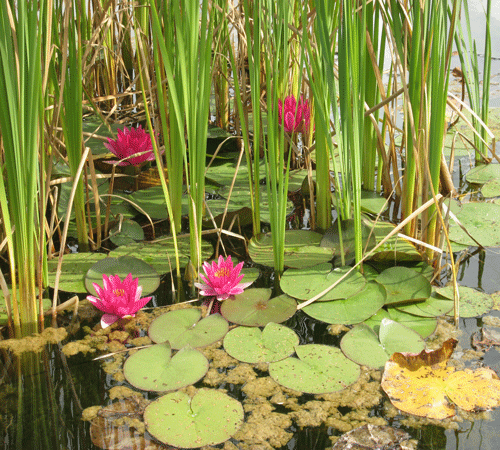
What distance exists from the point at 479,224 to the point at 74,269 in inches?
55.8

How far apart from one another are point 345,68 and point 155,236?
0.92 meters

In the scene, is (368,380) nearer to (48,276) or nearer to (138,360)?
(138,360)

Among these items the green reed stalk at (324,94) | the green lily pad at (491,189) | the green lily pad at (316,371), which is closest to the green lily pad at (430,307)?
the green lily pad at (316,371)

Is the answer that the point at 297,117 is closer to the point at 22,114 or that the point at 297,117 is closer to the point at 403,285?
the point at 403,285

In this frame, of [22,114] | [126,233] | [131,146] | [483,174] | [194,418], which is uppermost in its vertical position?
[22,114]

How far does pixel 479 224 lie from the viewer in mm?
1745

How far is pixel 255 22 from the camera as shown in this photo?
1.32 metres

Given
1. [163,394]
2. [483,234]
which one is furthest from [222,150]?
[163,394]

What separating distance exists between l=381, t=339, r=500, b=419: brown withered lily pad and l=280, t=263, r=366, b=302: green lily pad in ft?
0.94

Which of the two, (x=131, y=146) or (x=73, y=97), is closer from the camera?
(x=73, y=97)

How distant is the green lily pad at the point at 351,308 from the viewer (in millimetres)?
1346

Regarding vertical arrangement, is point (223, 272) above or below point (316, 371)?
above

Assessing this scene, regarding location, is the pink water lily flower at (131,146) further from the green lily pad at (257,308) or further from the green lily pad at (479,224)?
the green lily pad at (479,224)

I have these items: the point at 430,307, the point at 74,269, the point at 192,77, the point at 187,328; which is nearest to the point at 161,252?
the point at 74,269
